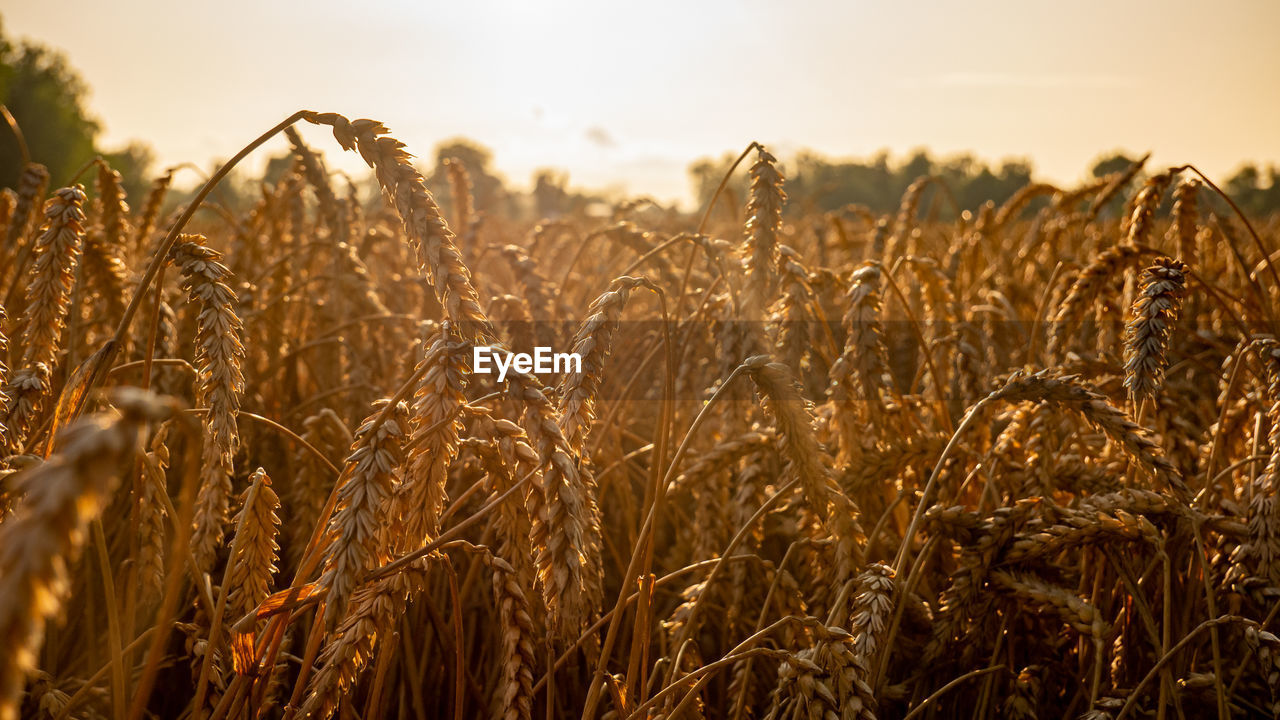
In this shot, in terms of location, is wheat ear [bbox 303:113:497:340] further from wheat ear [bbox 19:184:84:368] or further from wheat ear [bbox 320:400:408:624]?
wheat ear [bbox 19:184:84:368]

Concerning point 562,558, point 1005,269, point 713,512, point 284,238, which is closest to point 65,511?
point 562,558

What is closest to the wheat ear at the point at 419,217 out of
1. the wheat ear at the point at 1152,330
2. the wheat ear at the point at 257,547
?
the wheat ear at the point at 257,547

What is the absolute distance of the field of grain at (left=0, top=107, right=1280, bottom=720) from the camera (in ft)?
3.38

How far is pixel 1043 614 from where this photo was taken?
1711mm

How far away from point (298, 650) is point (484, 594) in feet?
1.66

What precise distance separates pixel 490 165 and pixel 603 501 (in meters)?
84.3

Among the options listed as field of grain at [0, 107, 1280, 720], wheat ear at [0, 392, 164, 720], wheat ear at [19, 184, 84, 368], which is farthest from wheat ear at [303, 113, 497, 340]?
wheat ear at [19, 184, 84, 368]

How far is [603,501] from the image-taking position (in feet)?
8.45

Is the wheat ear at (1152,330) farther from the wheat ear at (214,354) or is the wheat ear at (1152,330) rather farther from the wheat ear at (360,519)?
the wheat ear at (214,354)

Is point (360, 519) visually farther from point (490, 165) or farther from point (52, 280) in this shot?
point (490, 165)

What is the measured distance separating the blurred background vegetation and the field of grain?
35.9 inches

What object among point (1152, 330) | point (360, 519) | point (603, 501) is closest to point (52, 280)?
point (360, 519)

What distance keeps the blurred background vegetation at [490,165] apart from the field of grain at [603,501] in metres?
0.91

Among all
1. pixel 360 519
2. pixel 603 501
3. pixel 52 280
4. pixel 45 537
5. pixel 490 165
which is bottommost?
pixel 603 501
